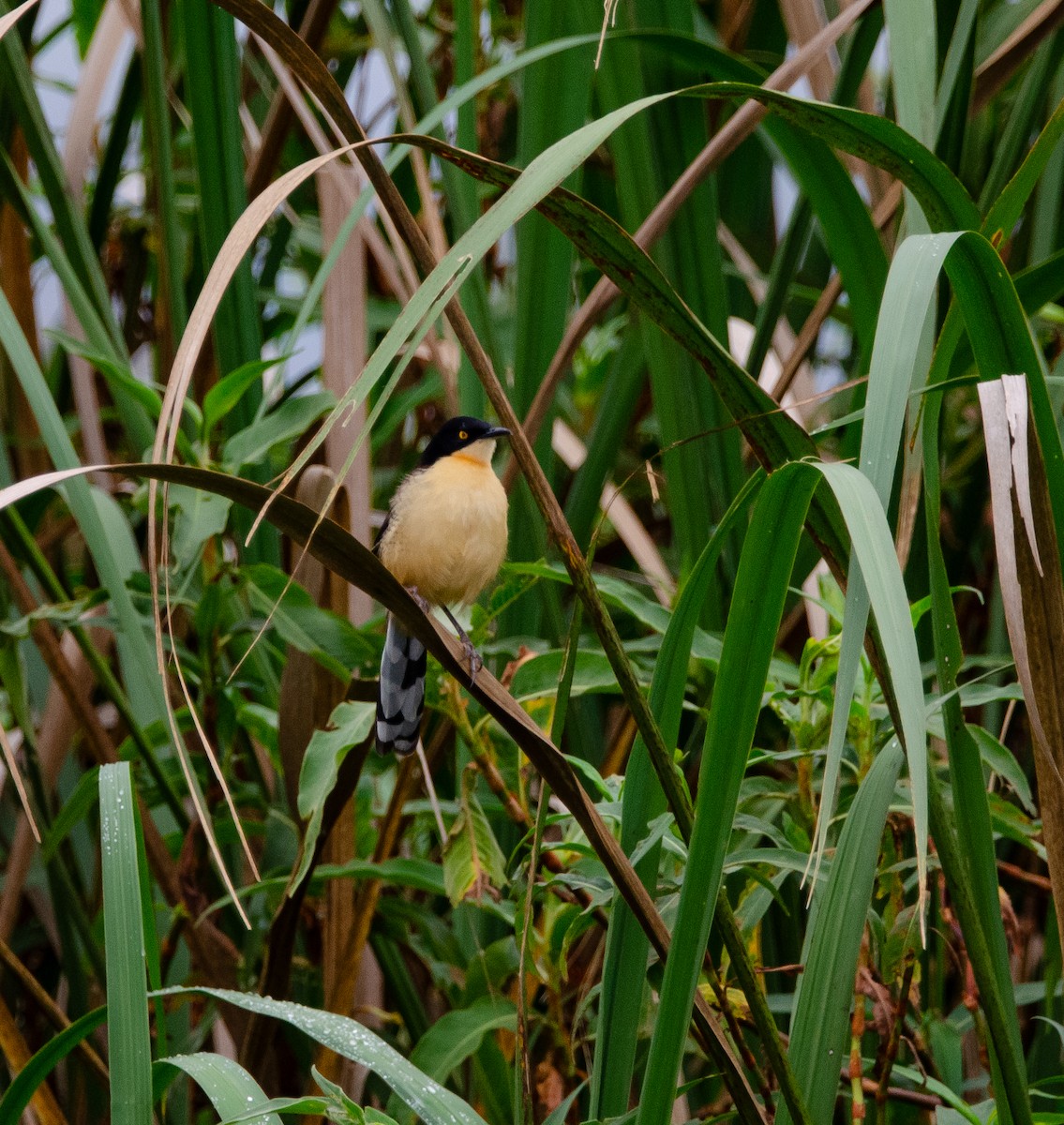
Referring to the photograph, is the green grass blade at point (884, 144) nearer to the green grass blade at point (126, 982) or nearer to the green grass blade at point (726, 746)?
the green grass blade at point (726, 746)

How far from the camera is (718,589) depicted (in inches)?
87.3

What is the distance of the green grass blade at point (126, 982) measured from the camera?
4.08ft

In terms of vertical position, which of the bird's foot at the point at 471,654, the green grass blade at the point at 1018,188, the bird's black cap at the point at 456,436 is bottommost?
the bird's foot at the point at 471,654

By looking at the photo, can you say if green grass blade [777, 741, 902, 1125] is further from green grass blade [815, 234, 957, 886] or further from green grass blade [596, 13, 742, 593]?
green grass blade [596, 13, 742, 593]

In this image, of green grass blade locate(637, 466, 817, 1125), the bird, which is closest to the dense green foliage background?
green grass blade locate(637, 466, 817, 1125)

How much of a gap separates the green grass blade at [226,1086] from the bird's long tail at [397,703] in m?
0.74

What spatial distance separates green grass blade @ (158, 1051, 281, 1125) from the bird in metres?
1.19

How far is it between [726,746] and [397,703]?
3.47 ft

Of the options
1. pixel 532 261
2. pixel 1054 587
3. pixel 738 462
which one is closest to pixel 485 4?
pixel 532 261

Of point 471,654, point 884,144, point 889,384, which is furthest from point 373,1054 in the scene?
point 884,144

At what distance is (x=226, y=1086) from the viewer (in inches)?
53.2

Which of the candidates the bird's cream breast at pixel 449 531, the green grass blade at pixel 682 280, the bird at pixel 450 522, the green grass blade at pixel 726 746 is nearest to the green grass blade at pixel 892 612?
the green grass blade at pixel 726 746

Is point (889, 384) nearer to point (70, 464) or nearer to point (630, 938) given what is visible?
point (630, 938)

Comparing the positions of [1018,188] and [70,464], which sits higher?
[1018,188]
